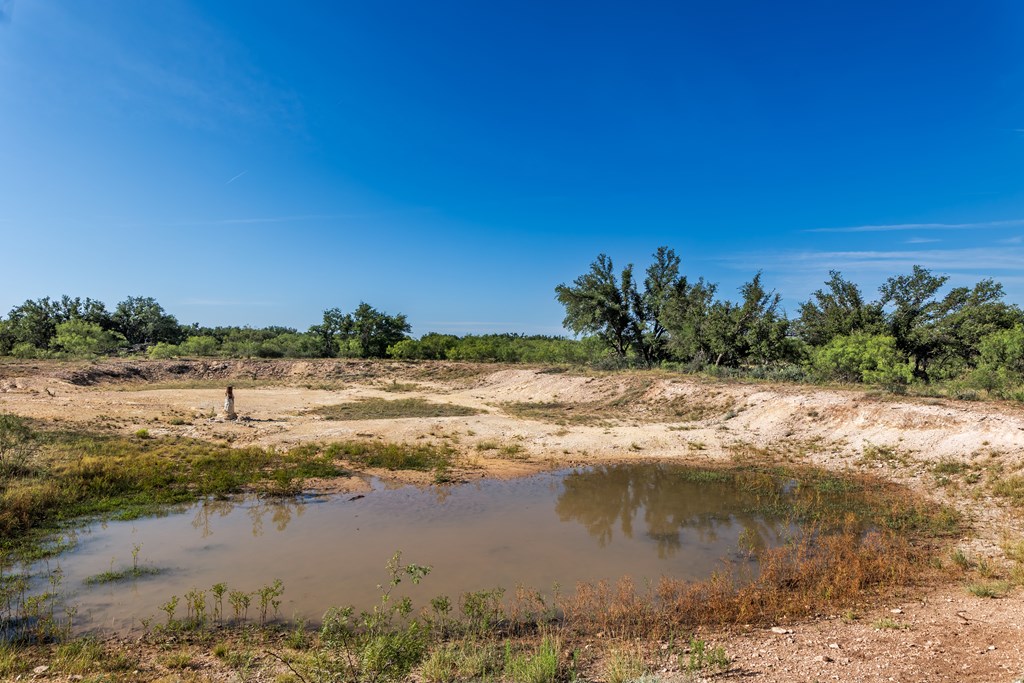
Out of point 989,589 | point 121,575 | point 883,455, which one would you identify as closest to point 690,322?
point 883,455

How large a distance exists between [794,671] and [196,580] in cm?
964

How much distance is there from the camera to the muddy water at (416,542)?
28.4ft

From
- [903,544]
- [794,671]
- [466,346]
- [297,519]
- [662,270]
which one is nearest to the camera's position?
[794,671]

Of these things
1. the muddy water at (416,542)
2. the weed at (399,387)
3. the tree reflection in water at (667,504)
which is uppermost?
the weed at (399,387)

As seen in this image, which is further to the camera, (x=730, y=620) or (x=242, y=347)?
(x=242, y=347)

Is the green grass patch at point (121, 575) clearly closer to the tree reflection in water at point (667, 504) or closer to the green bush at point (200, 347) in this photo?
the tree reflection in water at point (667, 504)

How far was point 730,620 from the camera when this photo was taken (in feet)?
24.3

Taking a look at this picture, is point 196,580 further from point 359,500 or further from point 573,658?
point 573,658

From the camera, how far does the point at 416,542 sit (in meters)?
10.9

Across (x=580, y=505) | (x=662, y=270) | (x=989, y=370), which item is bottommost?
(x=580, y=505)

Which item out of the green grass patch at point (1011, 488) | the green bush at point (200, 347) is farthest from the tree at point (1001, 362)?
the green bush at point (200, 347)

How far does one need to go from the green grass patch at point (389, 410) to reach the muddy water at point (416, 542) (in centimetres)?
1502

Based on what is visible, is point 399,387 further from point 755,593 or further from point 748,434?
point 755,593

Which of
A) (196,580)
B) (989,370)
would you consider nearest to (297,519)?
(196,580)
